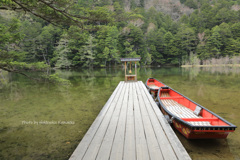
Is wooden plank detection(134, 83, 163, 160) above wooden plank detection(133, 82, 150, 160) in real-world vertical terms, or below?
above

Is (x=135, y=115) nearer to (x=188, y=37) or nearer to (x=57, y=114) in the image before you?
(x=57, y=114)

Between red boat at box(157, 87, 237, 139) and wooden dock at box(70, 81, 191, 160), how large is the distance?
0.56m

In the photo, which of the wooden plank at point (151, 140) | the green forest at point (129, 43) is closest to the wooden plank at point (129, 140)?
the wooden plank at point (151, 140)

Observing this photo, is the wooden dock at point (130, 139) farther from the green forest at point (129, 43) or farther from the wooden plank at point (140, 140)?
the green forest at point (129, 43)

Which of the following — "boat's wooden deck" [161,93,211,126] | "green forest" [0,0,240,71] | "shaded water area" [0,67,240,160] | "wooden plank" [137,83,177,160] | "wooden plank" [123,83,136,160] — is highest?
"green forest" [0,0,240,71]

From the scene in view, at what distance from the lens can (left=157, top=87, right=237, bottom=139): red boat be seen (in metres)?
3.05

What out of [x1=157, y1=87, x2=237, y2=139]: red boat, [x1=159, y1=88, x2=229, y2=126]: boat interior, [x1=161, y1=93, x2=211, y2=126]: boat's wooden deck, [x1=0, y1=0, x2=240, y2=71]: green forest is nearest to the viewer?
[x1=157, y1=87, x2=237, y2=139]: red boat

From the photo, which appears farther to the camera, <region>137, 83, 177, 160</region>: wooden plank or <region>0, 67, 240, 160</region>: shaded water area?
<region>0, 67, 240, 160</region>: shaded water area

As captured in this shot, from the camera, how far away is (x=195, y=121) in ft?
12.2

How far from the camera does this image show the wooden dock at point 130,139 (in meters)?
2.10

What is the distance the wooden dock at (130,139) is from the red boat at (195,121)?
0.56 meters

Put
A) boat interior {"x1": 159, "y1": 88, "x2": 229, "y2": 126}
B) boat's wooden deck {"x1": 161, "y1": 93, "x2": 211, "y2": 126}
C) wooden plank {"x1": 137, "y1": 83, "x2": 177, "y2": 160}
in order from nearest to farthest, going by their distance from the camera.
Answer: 1. wooden plank {"x1": 137, "y1": 83, "x2": 177, "y2": 160}
2. boat interior {"x1": 159, "y1": 88, "x2": 229, "y2": 126}
3. boat's wooden deck {"x1": 161, "y1": 93, "x2": 211, "y2": 126}

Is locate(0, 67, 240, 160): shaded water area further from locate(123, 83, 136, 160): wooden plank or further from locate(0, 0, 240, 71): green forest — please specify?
locate(0, 0, 240, 71): green forest

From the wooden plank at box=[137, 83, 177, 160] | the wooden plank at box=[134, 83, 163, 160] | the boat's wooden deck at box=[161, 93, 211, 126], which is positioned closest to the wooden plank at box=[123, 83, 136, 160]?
the wooden plank at box=[134, 83, 163, 160]
